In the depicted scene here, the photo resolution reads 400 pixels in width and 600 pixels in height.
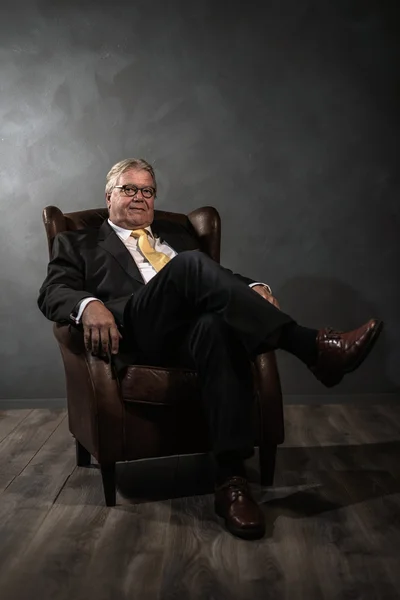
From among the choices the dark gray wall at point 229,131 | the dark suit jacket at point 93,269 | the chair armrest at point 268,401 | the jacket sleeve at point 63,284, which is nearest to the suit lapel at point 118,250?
the dark suit jacket at point 93,269

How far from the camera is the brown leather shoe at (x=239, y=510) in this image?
6.50 feet

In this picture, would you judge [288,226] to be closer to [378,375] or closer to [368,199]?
[368,199]

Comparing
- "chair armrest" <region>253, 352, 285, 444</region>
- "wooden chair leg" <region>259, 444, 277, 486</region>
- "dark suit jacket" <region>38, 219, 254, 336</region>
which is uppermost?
"dark suit jacket" <region>38, 219, 254, 336</region>

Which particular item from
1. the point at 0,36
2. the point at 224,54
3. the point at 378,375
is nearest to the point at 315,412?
the point at 378,375

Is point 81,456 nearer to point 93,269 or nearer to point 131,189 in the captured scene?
point 93,269

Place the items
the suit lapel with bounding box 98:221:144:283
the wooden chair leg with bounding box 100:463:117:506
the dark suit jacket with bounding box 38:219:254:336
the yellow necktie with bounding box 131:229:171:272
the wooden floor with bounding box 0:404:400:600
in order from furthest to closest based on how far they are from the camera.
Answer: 1. the yellow necktie with bounding box 131:229:171:272
2. the suit lapel with bounding box 98:221:144:283
3. the dark suit jacket with bounding box 38:219:254:336
4. the wooden chair leg with bounding box 100:463:117:506
5. the wooden floor with bounding box 0:404:400:600

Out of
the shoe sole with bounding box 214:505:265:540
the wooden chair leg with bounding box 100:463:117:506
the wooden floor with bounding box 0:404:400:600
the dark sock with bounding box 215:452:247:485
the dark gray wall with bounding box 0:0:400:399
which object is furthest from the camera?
the dark gray wall with bounding box 0:0:400:399

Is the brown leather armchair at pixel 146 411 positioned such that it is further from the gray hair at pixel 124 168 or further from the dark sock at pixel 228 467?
the gray hair at pixel 124 168

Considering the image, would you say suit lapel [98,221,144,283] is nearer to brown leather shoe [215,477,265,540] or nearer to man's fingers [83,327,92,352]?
man's fingers [83,327,92,352]

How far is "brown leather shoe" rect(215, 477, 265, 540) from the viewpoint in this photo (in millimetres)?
1982

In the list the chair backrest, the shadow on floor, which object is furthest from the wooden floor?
the chair backrest

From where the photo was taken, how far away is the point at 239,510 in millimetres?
2039

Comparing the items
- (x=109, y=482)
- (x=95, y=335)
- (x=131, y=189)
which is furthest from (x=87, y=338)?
(x=131, y=189)

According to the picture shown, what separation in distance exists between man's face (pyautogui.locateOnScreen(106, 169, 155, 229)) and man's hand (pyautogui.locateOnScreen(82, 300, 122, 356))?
2.33ft
